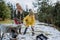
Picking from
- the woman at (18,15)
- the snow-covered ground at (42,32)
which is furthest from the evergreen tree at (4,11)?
the snow-covered ground at (42,32)

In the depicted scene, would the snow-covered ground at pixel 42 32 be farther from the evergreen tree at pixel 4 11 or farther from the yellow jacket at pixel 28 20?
the evergreen tree at pixel 4 11

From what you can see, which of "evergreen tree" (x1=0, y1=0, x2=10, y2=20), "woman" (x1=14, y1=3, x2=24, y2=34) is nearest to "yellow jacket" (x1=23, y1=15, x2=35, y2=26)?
"woman" (x1=14, y1=3, x2=24, y2=34)

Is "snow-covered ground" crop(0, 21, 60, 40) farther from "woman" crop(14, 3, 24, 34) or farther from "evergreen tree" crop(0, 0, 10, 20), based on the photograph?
"evergreen tree" crop(0, 0, 10, 20)

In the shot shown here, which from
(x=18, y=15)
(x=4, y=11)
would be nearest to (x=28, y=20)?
(x=18, y=15)

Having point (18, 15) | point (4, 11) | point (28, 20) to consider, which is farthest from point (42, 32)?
point (4, 11)

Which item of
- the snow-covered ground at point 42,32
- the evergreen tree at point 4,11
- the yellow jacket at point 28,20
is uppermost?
the evergreen tree at point 4,11

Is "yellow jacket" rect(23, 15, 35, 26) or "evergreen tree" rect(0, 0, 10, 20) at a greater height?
"evergreen tree" rect(0, 0, 10, 20)

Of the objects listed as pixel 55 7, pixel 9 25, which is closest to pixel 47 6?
pixel 55 7

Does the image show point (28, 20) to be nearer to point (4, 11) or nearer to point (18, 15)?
point (18, 15)

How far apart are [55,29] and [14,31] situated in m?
0.40

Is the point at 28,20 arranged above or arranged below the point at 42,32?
above

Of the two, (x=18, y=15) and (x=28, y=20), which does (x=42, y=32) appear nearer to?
(x=28, y=20)

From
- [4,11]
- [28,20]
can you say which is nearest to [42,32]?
[28,20]

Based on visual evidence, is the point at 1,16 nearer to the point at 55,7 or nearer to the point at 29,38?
the point at 29,38
